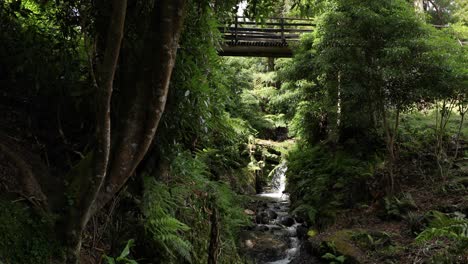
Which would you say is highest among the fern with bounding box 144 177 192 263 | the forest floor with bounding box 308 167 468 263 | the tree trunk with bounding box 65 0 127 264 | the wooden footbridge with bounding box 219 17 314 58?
the wooden footbridge with bounding box 219 17 314 58

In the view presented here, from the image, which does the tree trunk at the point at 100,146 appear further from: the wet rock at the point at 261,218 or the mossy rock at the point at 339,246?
the wet rock at the point at 261,218

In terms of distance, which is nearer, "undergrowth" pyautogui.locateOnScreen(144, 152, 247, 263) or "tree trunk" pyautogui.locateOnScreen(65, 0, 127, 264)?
"tree trunk" pyautogui.locateOnScreen(65, 0, 127, 264)

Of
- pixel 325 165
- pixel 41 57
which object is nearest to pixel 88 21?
pixel 41 57

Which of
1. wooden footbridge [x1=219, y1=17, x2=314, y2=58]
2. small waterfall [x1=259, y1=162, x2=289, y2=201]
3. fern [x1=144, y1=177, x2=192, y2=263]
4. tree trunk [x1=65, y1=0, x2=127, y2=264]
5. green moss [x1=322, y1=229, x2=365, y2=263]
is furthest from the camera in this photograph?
small waterfall [x1=259, y1=162, x2=289, y2=201]

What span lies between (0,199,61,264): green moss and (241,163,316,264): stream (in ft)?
18.4

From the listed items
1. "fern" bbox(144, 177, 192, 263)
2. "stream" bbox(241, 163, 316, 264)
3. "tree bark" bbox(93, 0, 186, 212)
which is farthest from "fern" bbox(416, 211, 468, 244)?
"tree bark" bbox(93, 0, 186, 212)

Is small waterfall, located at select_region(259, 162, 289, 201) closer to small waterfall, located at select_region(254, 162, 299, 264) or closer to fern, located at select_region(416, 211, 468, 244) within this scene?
small waterfall, located at select_region(254, 162, 299, 264)

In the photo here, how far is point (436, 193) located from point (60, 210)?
26.1 feet

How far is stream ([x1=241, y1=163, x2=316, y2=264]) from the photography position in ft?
27.7

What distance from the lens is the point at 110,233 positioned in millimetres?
3840

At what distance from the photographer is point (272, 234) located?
971 centimetres

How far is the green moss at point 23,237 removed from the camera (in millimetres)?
2869

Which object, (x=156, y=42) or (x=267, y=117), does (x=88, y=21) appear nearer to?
(x=156, y=42)

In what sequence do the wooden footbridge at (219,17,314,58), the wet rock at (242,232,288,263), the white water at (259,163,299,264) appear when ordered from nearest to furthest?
the wet rock at (242,232,288,263)
the white water at (259,163,299,264)
the wooden footbridge at (219,17,314,58)
